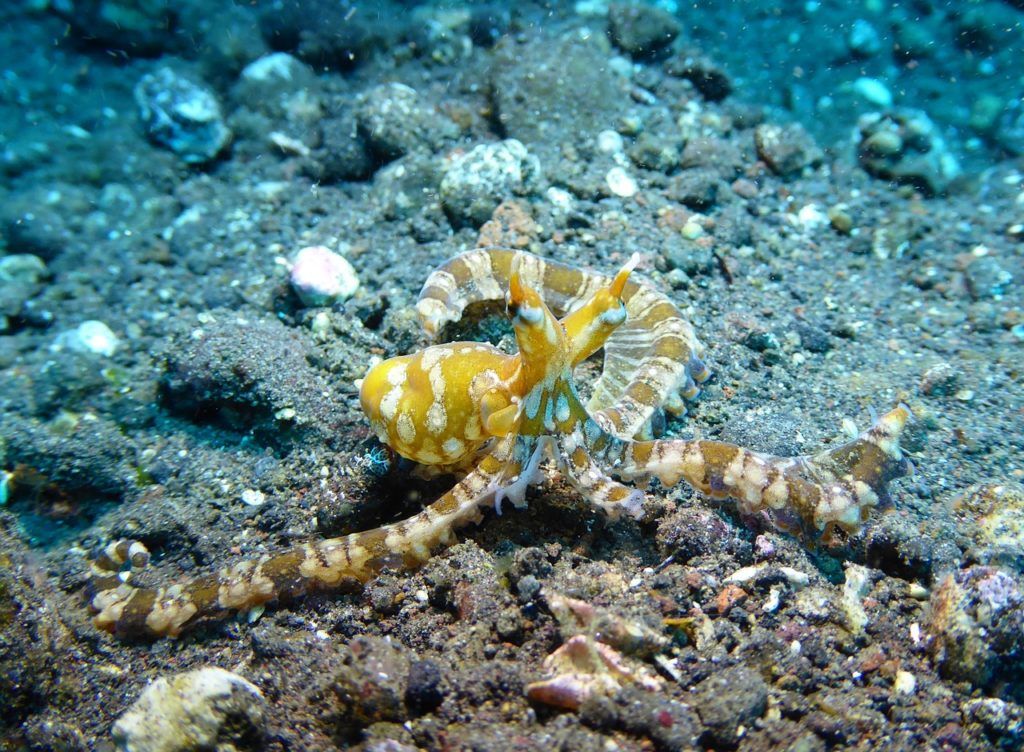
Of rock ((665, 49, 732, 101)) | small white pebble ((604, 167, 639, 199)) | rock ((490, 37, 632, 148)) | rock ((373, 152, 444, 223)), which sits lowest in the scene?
rock ((373, 152, 444, 223))

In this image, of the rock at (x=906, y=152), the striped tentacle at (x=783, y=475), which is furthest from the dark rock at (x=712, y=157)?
the striped tentacle at (x=783, y=475)

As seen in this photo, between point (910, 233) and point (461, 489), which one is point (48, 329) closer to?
point (461, 489)

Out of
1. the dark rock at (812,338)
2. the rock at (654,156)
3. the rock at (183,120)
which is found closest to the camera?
the dark rock at (812,338)

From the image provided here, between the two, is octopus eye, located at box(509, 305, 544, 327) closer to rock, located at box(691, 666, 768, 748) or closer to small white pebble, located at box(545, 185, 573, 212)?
rock, located at box(691, 666, 768, 748)

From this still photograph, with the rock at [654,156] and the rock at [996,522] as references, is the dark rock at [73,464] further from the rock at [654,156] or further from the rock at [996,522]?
the rock at [996,522]

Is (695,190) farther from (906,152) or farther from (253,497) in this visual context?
(253,497)

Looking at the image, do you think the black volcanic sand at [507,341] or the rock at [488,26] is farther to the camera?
the rock at [488,26]

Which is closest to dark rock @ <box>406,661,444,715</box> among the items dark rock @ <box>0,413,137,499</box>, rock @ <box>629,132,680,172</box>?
dark rock @ <box>0,413,137,499</box>
